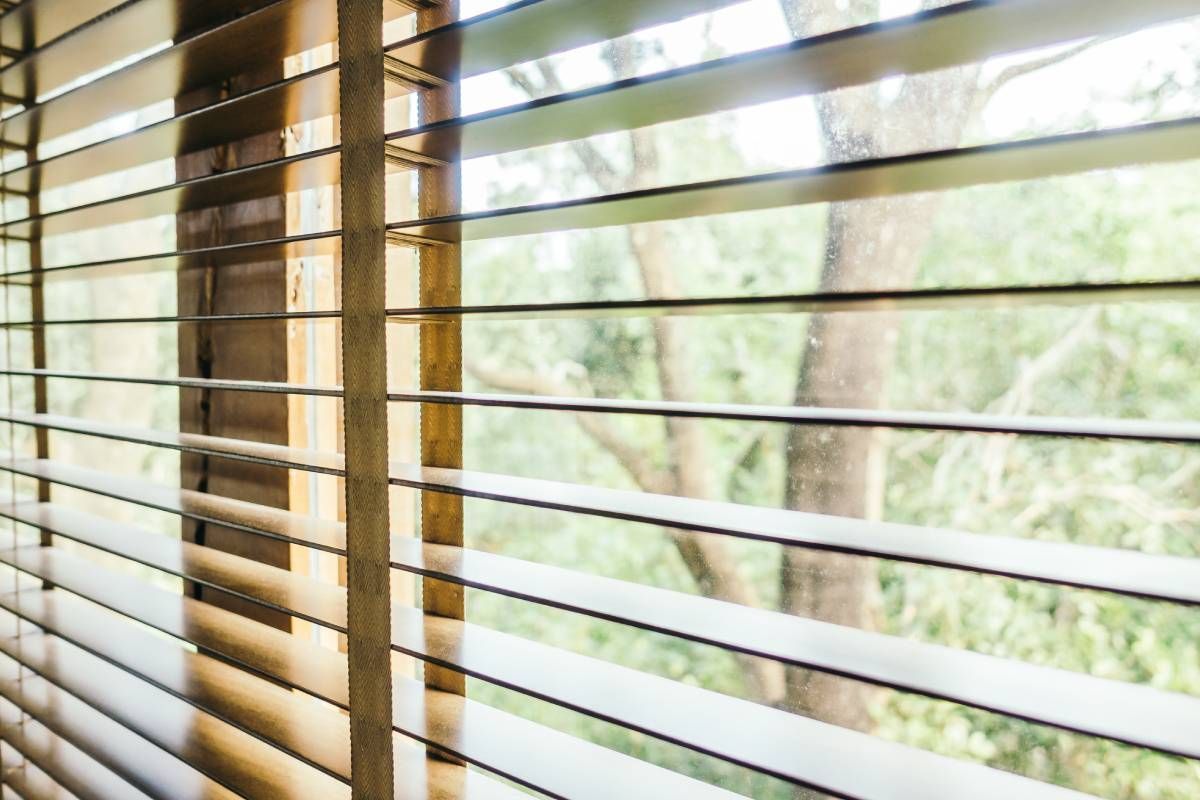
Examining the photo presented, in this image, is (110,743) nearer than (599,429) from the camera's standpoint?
Yes

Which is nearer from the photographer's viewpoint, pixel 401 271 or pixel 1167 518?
pixel 1167 518

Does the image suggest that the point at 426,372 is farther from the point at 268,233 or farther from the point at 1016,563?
the point at 1016,563

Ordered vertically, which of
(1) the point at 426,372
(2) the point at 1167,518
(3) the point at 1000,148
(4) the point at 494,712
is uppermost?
(3) the point at 1000,148

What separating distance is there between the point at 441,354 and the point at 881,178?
1.68 ft

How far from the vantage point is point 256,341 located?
1.15m

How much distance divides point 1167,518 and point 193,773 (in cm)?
120

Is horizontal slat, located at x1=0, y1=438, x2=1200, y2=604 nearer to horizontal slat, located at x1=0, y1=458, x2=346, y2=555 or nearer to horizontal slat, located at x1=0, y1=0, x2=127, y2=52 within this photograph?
horizontal slat, located at x1=0, y1=458, x2=346, y2=555

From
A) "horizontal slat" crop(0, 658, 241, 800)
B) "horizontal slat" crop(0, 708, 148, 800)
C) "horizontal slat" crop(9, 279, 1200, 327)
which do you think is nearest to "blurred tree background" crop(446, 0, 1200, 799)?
"horizontal slat" crop(9, 279, 1200, 327)

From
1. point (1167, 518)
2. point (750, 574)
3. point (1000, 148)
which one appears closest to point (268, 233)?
point (750, 574)

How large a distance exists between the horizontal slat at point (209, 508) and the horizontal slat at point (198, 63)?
0.53 meters

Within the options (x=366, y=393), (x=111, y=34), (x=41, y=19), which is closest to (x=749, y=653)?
(x=366, y=393)

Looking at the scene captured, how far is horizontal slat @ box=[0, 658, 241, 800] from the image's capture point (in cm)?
98

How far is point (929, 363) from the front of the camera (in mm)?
820

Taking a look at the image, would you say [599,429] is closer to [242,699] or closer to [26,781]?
[242,699]
